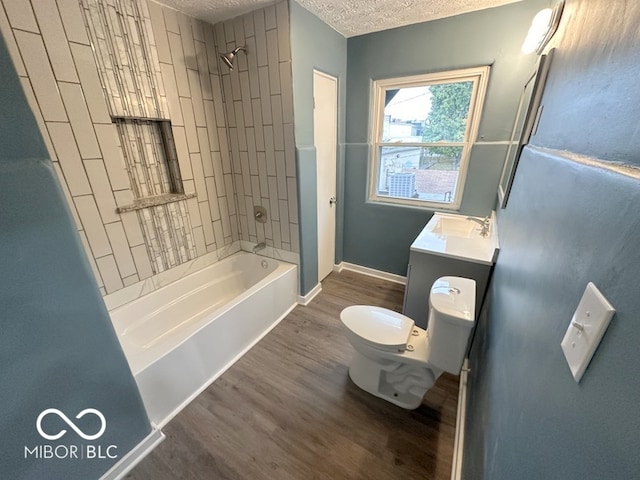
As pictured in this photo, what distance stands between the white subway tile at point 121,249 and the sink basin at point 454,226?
232 centimetres

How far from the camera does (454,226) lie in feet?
7.17

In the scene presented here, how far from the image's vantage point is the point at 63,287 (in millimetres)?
913

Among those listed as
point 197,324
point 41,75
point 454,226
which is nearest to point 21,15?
point 41,75

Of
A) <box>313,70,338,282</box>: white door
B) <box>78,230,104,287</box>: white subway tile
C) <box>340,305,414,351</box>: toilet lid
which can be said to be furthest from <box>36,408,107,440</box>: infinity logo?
<box>313,70,338,282</box>: white door

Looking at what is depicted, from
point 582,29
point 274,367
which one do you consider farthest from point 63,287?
point 582,29

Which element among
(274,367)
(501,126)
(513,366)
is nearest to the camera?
(513,366)

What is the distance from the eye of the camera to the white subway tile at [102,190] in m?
1.54

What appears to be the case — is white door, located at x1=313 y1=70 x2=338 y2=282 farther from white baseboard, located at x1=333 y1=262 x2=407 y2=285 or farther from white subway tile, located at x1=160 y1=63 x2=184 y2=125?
white subway tile, located at x1=160 y1=63 x2=184 y2=125

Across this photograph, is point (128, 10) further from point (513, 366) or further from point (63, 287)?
point (513, 366)

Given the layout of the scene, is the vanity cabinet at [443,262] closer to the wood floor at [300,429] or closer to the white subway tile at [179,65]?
the wood floor at [300,429]

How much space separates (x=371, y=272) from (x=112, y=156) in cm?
248

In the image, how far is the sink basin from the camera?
2111 millimetres

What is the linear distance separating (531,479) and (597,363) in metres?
0.31

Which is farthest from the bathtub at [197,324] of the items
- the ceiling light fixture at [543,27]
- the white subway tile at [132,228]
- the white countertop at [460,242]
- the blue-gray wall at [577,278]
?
the ceiling light fixture at [543,27]
